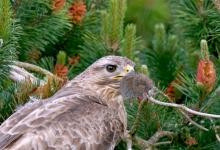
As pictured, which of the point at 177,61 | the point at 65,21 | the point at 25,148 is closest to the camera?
the point at 25,148

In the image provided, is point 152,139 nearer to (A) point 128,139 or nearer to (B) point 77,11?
(A) point 128,139

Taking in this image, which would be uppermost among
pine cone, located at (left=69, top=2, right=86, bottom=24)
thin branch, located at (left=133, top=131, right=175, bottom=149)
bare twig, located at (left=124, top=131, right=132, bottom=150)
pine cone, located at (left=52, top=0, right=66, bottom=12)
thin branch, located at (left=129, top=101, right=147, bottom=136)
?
pine cone, located at (left=52, top=0, right=66, bottom=12)

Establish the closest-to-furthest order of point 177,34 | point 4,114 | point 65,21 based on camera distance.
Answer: point 4,114 → point 65,21 → point 177,34

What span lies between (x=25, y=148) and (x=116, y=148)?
3.07 feet

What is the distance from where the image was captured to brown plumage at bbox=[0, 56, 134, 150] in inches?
334

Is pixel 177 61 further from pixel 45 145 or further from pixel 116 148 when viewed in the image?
pixel 45 145

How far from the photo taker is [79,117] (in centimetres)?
871

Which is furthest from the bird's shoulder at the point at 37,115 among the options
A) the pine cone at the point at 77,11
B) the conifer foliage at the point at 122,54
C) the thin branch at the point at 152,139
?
the pine cone at the point at 77,11

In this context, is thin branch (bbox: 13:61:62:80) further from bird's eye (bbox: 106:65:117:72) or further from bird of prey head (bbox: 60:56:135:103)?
bird's eye (bbox: 106:65:117:72)

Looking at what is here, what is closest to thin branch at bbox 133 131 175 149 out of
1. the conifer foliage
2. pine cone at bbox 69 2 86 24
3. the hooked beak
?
the conifer foliage

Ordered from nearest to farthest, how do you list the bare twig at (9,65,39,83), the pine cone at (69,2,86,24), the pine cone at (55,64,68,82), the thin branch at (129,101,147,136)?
the thin branch at (129,101,147,136), the bare twig at (9,65,39,83), the pine cone at (55,64,68,82), the pine cone at (69,2,86,24)

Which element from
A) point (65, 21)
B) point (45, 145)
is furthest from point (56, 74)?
point (45, 145)

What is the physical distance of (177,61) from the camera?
10.3 metres

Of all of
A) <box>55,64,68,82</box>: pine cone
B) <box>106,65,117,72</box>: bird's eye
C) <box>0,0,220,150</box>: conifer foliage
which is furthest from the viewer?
<box>55,64,68,82</box>: pine cone
